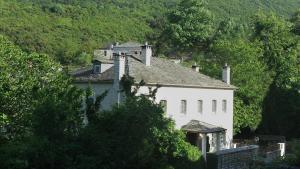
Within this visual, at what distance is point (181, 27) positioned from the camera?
7112 centimetres

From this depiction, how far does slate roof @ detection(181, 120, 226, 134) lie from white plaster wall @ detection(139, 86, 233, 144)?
0.37 meters

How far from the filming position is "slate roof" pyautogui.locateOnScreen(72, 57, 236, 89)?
34.6 m

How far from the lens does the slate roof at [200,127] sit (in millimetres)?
36531

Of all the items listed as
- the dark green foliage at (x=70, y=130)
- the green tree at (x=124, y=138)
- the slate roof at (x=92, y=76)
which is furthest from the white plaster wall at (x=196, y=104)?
the green tree at (x=124, y=138)

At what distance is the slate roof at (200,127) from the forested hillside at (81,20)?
36.2m

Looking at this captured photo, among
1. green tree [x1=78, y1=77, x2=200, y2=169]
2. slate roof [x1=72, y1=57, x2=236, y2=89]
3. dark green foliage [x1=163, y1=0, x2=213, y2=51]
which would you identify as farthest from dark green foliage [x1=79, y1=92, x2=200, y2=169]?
dark green foliage [x1=163, y1=0, x2=213, y2=51]

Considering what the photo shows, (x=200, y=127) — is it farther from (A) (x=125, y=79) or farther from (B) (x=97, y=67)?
(A) (x=125, y=79)

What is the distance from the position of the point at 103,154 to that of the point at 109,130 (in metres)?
1.10

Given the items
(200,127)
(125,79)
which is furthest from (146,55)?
(125,79)

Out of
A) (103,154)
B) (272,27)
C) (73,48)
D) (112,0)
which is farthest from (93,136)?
(112,0)

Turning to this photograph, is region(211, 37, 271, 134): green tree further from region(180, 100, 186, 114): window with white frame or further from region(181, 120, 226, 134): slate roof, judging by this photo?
region(180, 100, 186, 114): window with white frame

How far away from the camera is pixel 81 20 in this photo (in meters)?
93.4

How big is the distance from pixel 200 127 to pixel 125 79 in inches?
628

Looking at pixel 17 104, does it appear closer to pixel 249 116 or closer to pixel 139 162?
pixel 139 162
